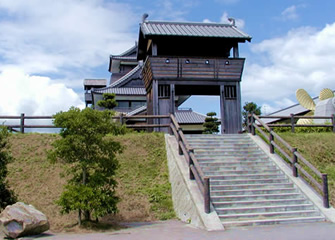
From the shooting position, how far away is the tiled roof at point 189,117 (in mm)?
30023

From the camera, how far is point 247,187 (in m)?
10.2

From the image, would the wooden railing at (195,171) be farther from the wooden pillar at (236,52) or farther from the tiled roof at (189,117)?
the tiled roof at (189,117)

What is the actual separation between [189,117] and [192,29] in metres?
13.8

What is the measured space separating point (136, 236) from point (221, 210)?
2.41 meters

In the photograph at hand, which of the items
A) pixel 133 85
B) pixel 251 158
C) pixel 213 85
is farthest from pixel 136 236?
pixel 133 85

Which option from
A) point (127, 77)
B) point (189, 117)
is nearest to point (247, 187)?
point (189, 117)

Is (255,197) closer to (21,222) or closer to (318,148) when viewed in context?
(318,148)

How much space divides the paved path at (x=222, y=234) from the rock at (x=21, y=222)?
0.20 m

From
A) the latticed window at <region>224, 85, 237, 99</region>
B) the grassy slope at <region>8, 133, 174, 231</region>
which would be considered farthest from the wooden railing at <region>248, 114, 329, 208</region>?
the grassy slope at <region>8, 133, 174, 231</region>

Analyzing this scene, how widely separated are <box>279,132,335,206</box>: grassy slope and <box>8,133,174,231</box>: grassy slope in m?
5.12

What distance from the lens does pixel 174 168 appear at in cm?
1152

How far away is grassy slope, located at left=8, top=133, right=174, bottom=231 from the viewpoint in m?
10.4

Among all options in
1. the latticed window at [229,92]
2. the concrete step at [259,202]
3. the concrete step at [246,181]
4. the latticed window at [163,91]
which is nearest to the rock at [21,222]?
the concrete step at [259,202]

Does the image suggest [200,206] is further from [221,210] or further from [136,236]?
[136,236]
